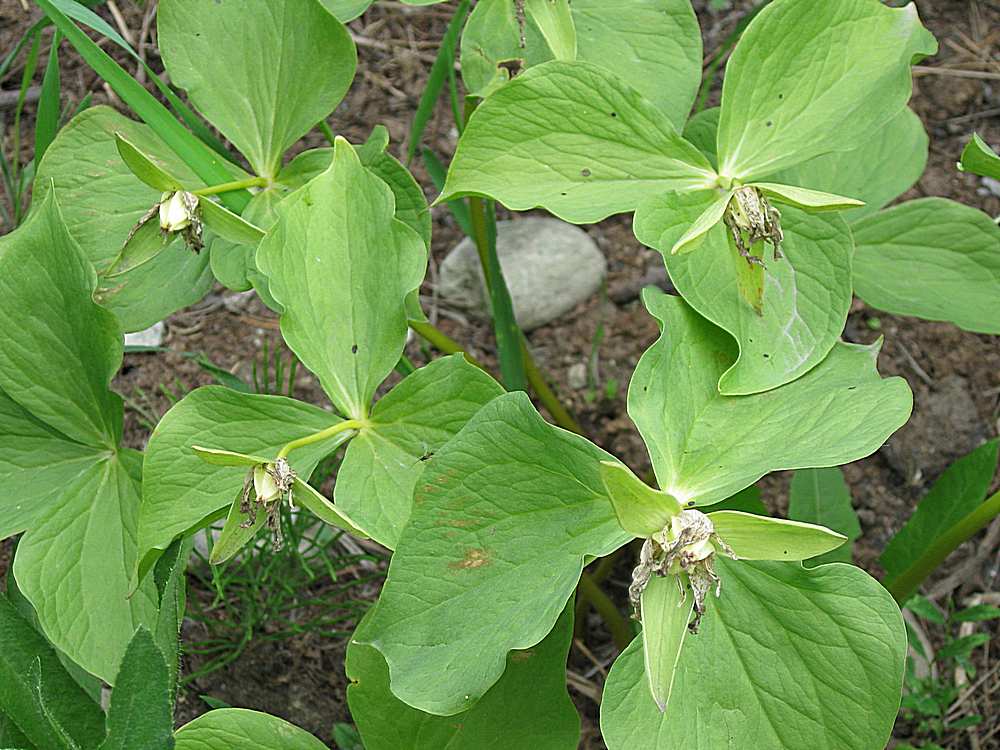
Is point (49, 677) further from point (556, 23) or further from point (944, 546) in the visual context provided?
point (944, 546)

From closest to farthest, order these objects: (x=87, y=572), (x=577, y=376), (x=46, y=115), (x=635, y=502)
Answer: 1. (x=635, y=502)
2. (x=87, y=572)
3. (x=46, y=115)
4. (x=577, y=376)

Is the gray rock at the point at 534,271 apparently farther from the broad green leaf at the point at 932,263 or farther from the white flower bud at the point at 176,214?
the white flower bud at the point at 176,214

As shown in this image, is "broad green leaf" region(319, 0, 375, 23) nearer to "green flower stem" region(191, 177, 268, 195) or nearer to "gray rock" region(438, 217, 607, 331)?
"green flower stem" region(191, 177, 268, 195)

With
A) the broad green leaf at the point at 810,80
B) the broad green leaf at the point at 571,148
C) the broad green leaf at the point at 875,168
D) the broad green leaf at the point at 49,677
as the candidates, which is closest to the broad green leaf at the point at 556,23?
the broad green leaf at the point at 571,148

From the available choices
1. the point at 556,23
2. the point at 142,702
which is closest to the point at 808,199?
the point at 556,23

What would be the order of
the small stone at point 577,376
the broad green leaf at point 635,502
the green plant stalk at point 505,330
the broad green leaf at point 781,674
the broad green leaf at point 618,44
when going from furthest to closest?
1. the small stone at point 577,376
2. the green plant stalk at point 505,330
3. the broad green leaf at point 618,44
4. the broad green leaf at point 781,674
5. the broad green leaf at point 635,502

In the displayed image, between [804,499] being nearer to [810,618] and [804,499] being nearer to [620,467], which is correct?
[810,618]
